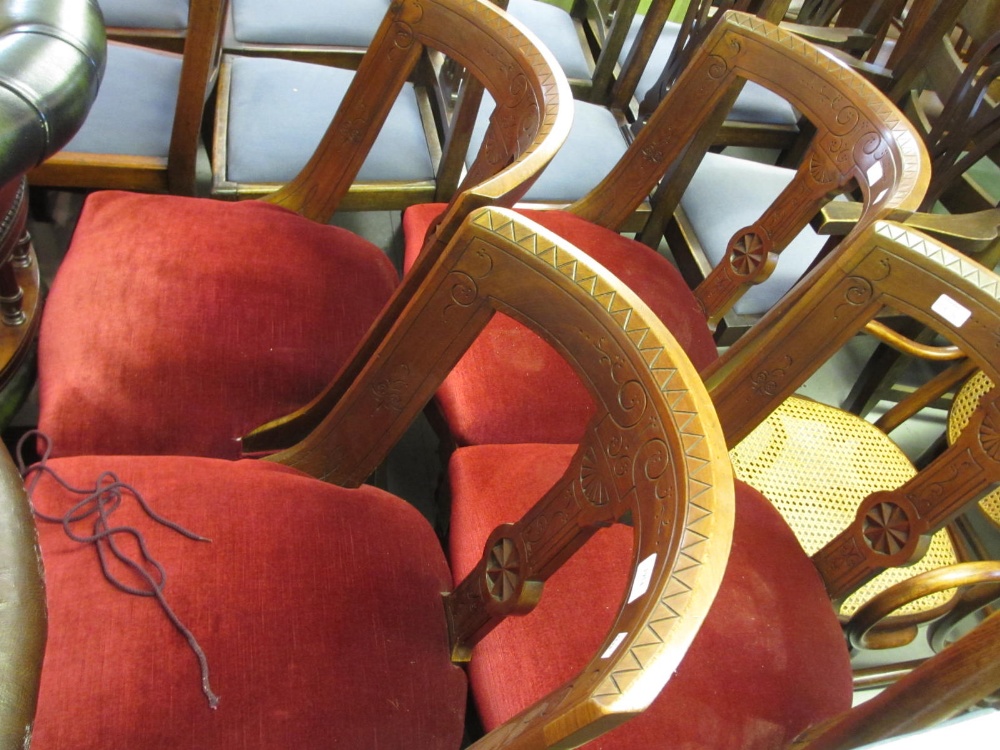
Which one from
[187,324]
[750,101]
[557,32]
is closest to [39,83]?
[187,324]

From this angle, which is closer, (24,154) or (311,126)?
(24,154)

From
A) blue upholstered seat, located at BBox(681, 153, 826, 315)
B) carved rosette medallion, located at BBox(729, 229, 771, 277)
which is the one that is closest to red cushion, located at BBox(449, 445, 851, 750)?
carved rosette medallion, located at BBox(729, 229, 771, 277)

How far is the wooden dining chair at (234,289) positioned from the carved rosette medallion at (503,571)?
0.29 m

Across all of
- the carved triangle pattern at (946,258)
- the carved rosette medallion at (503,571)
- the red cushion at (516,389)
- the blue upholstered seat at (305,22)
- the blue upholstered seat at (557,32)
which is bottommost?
the red cushion at (516,389)

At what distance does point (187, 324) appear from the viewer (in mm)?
816

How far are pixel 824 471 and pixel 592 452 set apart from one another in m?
0.73

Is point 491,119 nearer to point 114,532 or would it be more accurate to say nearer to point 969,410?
point 114,532

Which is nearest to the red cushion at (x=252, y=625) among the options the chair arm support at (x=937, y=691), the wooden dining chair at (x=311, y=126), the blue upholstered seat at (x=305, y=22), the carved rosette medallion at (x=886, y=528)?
the chair arm support at (x=937, y=691)

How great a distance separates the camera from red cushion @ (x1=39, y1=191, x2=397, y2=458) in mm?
769

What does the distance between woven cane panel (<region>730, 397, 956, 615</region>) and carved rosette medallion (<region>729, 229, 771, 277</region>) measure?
9.9 inches

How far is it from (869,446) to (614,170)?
0.59 meters

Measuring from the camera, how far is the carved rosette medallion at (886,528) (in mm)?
787

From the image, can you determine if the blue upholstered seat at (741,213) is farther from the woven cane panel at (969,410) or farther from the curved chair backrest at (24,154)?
the curved chair backrest at (24,154)

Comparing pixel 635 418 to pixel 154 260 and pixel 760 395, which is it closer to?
pixel 760 395
